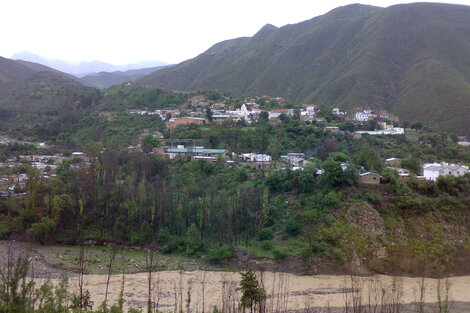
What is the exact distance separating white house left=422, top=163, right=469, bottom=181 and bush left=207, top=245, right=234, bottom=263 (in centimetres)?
1207

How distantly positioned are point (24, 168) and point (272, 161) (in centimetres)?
1620

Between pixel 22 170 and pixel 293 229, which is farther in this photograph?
pixel 22 170

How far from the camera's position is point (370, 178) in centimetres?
2156

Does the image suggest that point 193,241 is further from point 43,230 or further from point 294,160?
point 294,160

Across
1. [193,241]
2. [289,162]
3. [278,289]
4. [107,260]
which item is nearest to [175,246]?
[193,241]

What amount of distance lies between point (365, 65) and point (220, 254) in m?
49.5

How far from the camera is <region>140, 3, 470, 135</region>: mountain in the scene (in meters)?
47.3

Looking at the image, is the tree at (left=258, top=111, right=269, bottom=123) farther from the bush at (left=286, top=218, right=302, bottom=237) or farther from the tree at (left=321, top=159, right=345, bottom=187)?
the bush at (left=286, top=218, right=302, bottom=237)

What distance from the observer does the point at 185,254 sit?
19.5m

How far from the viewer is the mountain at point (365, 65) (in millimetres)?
47344

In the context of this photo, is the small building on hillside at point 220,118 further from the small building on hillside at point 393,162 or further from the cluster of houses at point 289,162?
the small building on hillside at point 393,162

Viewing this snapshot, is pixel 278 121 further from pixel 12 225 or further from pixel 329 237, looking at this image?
pixel 12 225

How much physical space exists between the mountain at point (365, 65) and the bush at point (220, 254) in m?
29.0

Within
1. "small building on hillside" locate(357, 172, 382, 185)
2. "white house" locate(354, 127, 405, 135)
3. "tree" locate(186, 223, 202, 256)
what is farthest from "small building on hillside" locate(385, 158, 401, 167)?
"tree" locate(186, 223, 202, 256)
